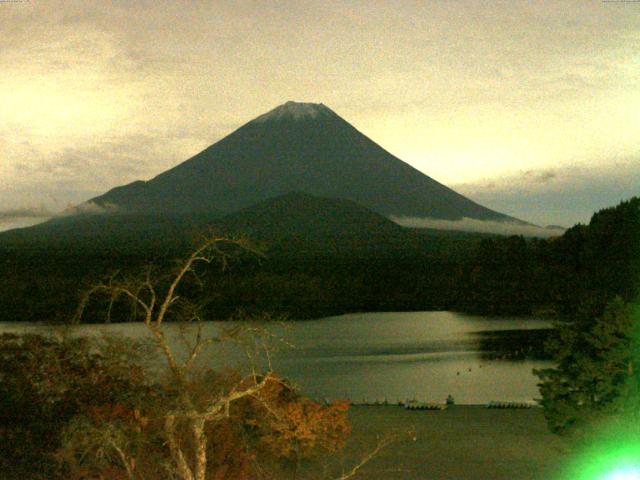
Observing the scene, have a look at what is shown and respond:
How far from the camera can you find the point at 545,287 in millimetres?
50844

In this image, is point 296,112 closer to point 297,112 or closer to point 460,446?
point 297,112

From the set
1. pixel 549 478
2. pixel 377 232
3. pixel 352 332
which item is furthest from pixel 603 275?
pixel 549 478

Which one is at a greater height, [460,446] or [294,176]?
[294,176]

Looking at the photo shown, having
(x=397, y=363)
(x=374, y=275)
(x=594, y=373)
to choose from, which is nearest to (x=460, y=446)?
(x=594, y=373)

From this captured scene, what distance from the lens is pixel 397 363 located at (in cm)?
2625

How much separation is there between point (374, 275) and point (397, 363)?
124 feet

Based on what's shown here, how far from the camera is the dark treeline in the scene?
46.5 metres

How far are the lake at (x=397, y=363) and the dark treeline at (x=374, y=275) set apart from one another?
6.56 m

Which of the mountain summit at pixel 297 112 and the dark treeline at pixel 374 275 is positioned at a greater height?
the mountain summit at pixel 297 112

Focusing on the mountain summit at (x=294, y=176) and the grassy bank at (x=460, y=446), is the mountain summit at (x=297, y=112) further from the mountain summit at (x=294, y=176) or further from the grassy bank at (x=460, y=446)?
the grassy bank at (x=460, y=446)

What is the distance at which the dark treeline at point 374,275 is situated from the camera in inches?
1832

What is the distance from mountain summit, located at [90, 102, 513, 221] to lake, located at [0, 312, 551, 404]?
132 ft

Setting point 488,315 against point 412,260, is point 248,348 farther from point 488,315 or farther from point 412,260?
point 412,260

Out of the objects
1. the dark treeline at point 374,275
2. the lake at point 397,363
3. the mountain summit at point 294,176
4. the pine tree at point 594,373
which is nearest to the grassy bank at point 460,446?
the pine tree at point 594,373
